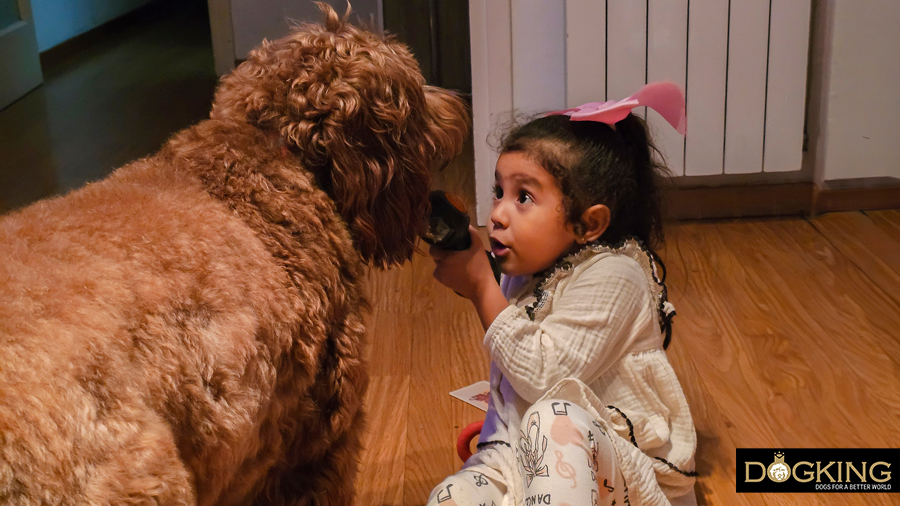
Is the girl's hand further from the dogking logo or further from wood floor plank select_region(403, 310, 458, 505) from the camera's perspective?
the dogking logo

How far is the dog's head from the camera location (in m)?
0.81

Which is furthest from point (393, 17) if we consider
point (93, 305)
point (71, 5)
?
point (93, 305)

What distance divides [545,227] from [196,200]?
48 cm

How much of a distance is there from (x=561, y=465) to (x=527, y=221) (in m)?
0.33

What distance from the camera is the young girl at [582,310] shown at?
1.01 meters

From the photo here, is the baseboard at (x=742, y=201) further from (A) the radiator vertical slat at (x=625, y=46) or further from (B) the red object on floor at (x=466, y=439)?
(B) the red object on floor at (x=466, y=439)

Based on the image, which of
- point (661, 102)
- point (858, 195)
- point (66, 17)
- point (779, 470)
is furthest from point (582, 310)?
point (66, 17)

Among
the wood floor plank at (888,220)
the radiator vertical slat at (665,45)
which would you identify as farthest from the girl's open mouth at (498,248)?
the wood floor plank at (888,220)

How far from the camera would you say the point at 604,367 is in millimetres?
1058

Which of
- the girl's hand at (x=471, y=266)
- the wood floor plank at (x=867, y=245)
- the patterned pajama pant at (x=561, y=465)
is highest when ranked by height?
the girl's hand at (x=471, y=266)

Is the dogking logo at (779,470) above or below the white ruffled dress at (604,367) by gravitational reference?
below

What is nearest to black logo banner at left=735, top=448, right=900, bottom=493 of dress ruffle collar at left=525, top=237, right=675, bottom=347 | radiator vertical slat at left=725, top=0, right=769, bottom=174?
dress ruffle collar at left=525, top=237, right=675, bottom=347

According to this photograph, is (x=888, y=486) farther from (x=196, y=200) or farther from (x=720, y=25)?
(x=720, y=25)

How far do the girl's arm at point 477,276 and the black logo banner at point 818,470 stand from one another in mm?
483
